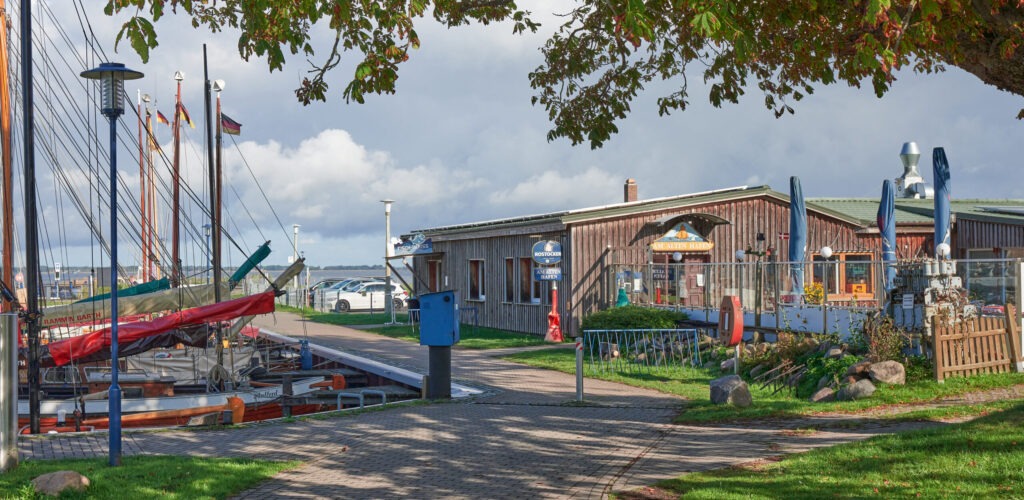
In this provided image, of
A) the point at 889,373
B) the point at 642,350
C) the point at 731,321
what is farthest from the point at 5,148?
the point at 889,373

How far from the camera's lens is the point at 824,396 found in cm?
1455

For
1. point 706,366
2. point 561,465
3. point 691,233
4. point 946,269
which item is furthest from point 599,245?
point 561,465

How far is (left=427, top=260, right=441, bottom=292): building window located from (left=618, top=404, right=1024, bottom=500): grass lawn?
2780 centimetres

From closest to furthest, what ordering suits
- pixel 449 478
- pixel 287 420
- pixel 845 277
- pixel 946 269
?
pixel 449 478 < pixel 287 420 < pixel 946 269 < pixel 845 277

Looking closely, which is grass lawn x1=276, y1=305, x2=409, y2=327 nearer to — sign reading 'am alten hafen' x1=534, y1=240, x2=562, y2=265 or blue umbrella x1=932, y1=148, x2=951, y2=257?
sign reading 'am alten hafen' x1=534, y1=240, x2=562, y2=265

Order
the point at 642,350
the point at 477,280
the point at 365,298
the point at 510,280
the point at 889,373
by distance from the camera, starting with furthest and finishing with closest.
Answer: the point at 365,298 → the point at 477,280 → the point at 510,280 → the point at 642,350 → the point at 889,373

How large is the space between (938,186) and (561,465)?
12.5 meters

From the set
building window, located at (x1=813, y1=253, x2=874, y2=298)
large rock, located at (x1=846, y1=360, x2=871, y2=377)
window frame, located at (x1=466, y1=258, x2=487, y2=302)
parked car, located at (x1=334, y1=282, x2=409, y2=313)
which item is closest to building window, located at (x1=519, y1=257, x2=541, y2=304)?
window frame, located at (x1=466, y1=258, x2=487, y2=302)

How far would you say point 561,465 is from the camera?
10422 mm

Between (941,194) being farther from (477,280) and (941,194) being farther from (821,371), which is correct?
(477,280)

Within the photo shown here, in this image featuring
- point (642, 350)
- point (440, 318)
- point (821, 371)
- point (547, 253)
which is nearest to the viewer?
point (440, 318)

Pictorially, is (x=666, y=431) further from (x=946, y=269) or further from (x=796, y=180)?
(x=796, y=180)

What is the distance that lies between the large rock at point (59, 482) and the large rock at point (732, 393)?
8.42 metres

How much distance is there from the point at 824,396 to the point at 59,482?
10.2 meters
